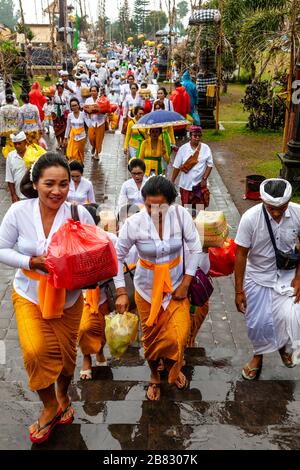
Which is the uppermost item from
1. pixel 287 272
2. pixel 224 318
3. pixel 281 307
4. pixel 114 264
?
pixel 114 264

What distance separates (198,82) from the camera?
691 inches

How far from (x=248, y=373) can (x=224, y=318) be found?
1.21m

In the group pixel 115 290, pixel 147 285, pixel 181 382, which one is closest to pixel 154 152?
pixel 115 290

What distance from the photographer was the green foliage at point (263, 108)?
53.3 feet

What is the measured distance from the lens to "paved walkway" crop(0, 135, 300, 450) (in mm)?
3420

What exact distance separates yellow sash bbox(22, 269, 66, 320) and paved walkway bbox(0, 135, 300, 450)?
0.90m

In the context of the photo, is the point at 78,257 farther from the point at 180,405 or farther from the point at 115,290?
the point at 180,405

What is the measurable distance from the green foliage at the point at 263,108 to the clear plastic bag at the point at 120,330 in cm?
1340

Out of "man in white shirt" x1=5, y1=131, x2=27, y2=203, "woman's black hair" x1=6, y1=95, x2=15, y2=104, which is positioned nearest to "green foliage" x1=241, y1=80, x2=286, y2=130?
"woman's black hair" x1=6, y1=95, x2=15, y2=104

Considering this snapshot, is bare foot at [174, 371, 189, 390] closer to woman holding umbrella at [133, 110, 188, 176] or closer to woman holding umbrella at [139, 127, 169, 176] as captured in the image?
woman holding umbrella at [133, 110, 188, 176]

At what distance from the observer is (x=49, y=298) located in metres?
3.18

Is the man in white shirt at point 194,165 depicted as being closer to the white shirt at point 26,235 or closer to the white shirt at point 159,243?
the white shirt at point 159,243

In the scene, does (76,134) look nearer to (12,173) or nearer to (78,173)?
(12,173)
